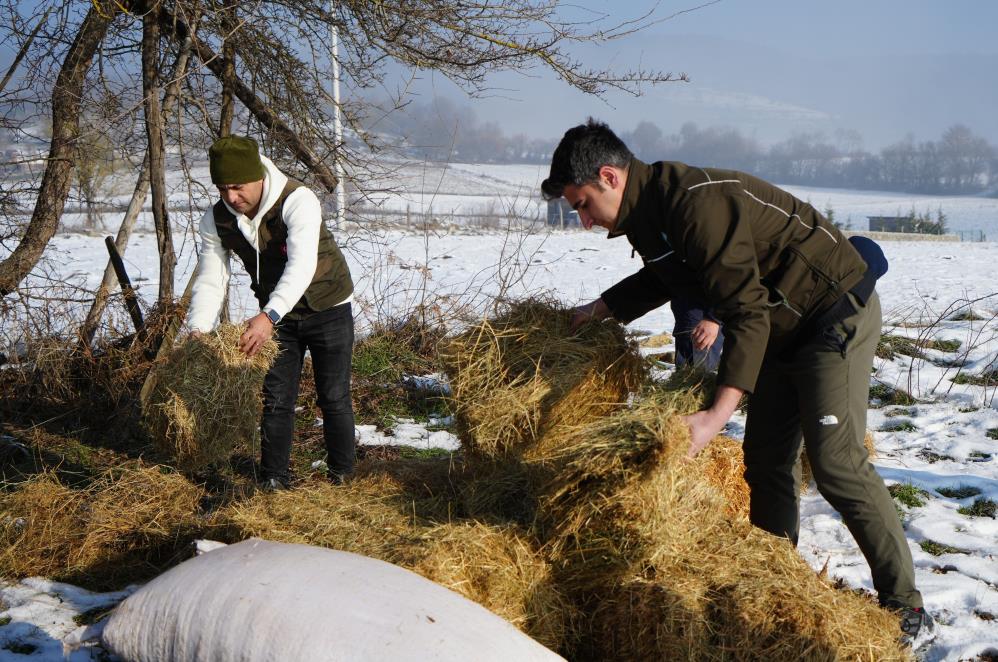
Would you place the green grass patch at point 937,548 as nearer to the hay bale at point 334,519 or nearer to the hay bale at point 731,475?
the hay bale at point 731,475

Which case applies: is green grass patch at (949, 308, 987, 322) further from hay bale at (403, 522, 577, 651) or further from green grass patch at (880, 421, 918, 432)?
hay bale at (403, 522, 577, 651)

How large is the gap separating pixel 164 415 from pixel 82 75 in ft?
11.0

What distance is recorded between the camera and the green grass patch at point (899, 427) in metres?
5.82

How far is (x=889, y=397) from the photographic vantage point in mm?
6504

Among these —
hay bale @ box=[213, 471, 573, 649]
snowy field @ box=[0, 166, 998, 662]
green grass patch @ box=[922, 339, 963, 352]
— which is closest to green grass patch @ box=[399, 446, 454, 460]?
snowy field @ box=[0, 166, 998, 662]

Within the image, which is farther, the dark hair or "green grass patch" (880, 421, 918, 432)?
"green grass patch" (880, 421, 918, 432)

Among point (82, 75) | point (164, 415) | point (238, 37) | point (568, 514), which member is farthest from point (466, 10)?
point (568, 514)

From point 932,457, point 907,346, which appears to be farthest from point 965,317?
point 932,457

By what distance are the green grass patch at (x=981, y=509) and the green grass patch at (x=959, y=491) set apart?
5.3 inches

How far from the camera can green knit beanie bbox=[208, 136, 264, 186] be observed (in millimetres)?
3629

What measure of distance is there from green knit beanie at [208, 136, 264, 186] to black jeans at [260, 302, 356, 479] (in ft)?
2.53

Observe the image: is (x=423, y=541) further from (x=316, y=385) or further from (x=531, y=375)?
(x=316, y=385)

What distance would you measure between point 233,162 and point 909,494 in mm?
4046

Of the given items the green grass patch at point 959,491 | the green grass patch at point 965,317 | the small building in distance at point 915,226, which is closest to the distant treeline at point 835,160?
the small building in distance at point 915,226
